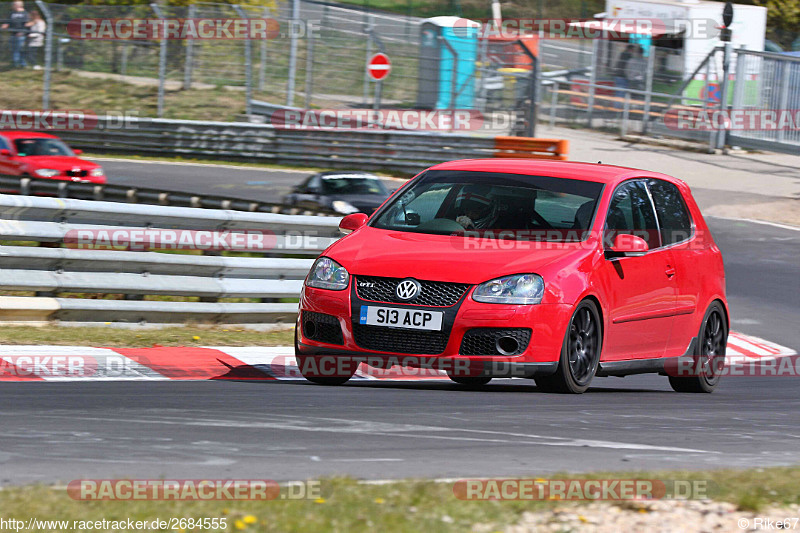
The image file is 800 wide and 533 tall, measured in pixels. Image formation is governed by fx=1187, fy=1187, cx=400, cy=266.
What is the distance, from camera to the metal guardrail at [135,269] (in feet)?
29.2

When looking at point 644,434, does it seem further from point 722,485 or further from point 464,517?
point 464,517

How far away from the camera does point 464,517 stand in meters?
4.13

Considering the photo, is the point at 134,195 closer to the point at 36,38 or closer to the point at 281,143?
the point at 281,143

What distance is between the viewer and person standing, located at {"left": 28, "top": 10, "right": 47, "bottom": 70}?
1130 inches

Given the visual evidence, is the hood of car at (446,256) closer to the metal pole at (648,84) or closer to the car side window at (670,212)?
the car side window at (670,212)

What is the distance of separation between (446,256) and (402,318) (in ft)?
1.56

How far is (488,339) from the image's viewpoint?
6.78 meters

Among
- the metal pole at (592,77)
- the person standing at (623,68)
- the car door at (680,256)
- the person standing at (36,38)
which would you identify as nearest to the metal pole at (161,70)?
the person standing at (36,38)

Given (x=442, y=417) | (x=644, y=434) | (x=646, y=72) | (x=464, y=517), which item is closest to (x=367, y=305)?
Result: (x=442, y=417)

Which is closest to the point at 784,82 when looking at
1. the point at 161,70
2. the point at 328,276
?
the point at 161,70

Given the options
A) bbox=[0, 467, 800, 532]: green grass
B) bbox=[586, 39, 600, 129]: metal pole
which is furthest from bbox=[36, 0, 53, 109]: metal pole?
bbox=[0, 467, 800, 532]: green grass

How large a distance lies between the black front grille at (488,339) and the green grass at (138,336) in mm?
2811

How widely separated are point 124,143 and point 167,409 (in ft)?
76.9

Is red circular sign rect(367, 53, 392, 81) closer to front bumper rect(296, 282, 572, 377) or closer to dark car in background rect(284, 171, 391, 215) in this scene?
dark car in background rect(284, 171, 391, 215)
